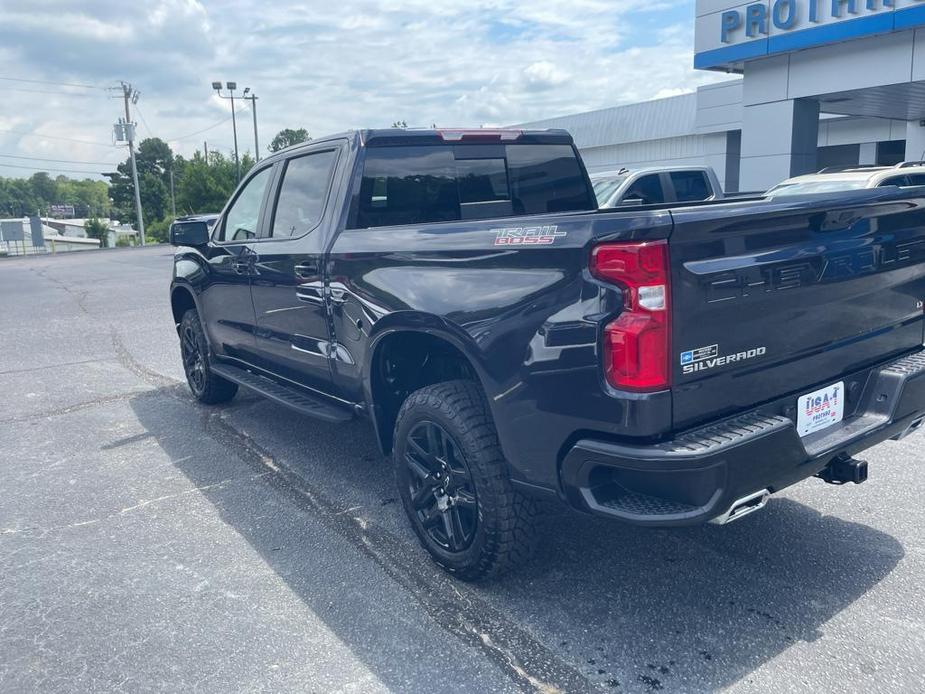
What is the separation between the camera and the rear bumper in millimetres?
2561

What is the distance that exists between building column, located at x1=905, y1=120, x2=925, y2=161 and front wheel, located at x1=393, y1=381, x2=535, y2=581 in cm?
2794

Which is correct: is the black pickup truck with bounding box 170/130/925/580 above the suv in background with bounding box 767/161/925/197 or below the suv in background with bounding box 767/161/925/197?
below

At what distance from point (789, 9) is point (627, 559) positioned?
1787 cm

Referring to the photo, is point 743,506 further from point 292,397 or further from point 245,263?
point 245,263

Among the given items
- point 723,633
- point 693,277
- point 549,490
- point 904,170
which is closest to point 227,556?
point 549,490

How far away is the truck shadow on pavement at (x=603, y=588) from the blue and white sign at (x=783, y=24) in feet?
50.9

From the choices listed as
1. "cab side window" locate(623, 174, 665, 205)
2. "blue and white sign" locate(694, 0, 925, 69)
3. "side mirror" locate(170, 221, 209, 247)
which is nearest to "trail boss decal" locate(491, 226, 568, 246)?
"side mirror" locate(170, 221, 209, 247)

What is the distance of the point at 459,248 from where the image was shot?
3230mm

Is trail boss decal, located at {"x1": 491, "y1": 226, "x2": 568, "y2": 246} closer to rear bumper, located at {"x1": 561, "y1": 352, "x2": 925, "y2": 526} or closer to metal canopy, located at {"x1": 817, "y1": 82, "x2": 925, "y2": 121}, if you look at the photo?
rear bumper, located at {"x1": 561, "y1": 352, "x2": 925, "y2": 526}

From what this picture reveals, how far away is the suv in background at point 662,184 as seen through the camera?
37.7 feet

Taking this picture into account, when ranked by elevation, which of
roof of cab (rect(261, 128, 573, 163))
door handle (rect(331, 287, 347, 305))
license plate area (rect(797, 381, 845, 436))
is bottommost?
license plate area (rect(797, 381, 845, 436))

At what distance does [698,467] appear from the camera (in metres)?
2.54

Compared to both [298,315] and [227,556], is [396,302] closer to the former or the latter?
[298,315]

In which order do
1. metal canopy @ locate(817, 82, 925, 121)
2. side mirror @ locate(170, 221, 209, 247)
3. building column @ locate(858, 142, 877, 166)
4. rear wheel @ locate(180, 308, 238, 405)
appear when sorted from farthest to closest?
1. building column @ locate(858, 142, 877, 166)
2. metal canopy @ locate(817, 82, 925, 121)
3. rear wheel @ locate(180, 308, 238, 405)
4. side mirror @ locate(170, 221, 209, 247)
